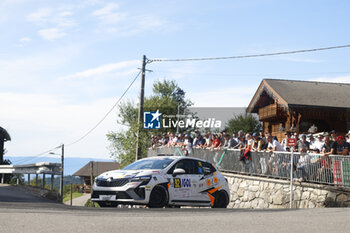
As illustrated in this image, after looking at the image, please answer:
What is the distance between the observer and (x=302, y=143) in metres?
16.4

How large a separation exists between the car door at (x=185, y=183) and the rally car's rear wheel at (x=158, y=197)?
0.22 metres

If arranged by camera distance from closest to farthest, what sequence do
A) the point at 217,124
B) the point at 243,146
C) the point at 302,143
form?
the point at 302,143
the point at 243,146
the point at 217,124

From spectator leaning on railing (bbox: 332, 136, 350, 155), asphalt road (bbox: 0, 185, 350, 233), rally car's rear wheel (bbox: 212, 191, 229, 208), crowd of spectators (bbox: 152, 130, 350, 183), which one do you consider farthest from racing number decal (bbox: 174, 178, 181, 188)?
spectator leaning on railing (bbox: 332, 136, 350, 155)

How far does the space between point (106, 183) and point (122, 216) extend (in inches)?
145

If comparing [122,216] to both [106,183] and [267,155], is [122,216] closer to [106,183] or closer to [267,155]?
[106,183]

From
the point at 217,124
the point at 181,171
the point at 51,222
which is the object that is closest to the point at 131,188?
the point at 181,171

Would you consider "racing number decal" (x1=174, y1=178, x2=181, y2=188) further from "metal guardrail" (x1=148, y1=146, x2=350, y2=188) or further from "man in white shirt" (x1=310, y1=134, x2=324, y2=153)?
"man in white shirt" (x1=310, y1=134, x2=324, y2=153)

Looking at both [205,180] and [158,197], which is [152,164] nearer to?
[158,197]

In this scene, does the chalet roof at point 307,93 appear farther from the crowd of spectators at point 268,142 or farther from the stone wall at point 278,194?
the stone wall at point 278,194

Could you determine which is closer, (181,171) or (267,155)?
(181,171)

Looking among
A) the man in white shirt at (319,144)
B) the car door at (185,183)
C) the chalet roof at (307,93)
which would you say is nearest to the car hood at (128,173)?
the car door at (185,183)

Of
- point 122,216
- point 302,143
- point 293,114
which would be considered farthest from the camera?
point 293,114

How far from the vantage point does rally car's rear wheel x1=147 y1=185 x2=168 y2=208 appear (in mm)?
12305

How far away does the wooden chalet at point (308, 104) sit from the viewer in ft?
112
